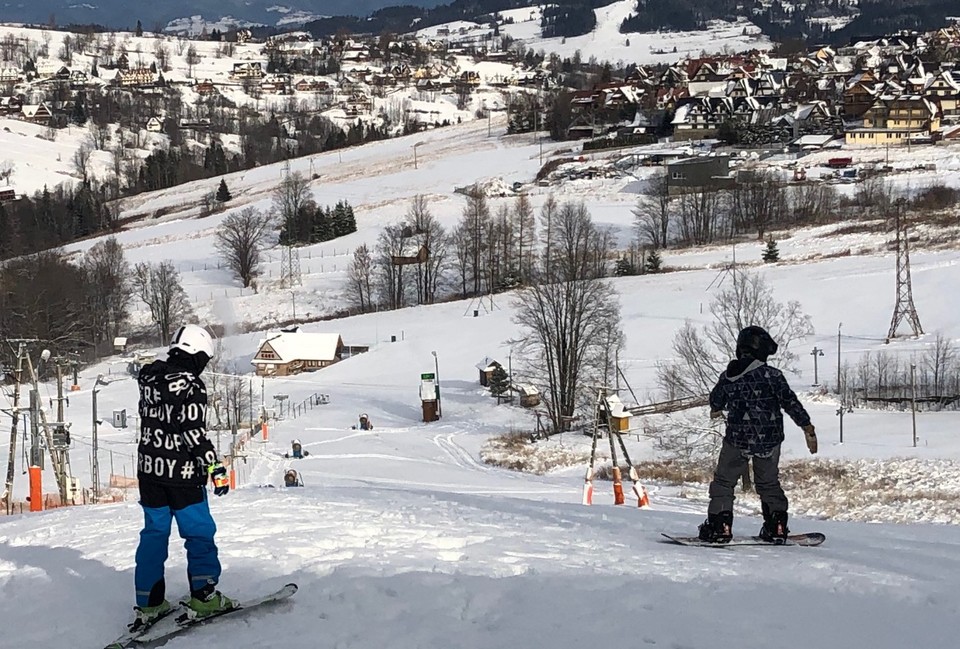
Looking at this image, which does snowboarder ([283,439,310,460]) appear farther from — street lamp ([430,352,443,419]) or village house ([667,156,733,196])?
village house ([667,156,733,196])

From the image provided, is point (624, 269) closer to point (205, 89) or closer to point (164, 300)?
point (164, 300)

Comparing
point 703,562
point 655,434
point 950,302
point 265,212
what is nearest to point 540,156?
point 265,212

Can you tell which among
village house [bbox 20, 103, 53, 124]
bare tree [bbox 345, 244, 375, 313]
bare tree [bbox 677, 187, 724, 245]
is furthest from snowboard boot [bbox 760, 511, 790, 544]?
village house [bbox 20, 103, 53, 124]

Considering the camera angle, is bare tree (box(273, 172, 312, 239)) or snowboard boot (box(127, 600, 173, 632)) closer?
snowboard boot (box(127, 600, 173, 632))

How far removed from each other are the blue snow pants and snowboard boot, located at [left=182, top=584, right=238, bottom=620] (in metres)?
0.04

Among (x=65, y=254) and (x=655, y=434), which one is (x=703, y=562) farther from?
(x=65, y=254)

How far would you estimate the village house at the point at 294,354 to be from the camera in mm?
48938

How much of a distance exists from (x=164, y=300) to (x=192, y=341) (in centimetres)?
6004

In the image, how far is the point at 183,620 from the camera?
214 inches

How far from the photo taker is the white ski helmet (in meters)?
5.43

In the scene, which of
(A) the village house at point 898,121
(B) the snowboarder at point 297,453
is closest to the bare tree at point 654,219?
(A) the village house at point 898,121

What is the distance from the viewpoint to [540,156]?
106 m

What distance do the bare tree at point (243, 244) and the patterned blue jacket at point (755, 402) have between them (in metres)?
65.0

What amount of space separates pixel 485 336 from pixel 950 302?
22.1 meters
